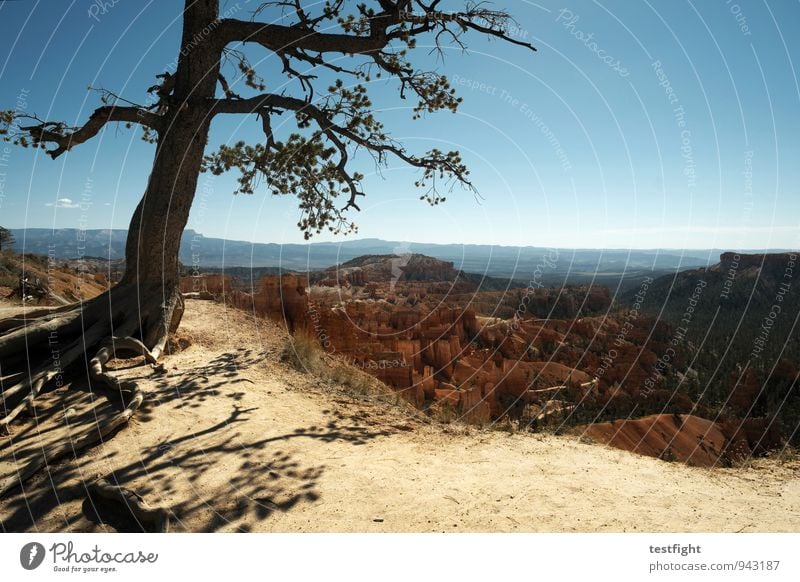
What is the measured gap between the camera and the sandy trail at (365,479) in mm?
3916

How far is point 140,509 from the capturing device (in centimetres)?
371

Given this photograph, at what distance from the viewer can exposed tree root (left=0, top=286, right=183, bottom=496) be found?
4.75 metres

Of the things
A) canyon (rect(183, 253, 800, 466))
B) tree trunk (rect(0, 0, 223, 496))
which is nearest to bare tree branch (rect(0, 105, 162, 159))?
tree trunk (rect(0, 0, 223, 496))

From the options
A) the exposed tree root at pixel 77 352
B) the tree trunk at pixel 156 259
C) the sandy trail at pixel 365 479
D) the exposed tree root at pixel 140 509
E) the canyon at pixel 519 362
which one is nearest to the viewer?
the exposed tree root at pixel 140 509

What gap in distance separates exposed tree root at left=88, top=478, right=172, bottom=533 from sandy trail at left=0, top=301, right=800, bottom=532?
0.11 m

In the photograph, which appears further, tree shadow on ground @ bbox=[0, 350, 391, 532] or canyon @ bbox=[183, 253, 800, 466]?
canyon @ bbox=[183, 253, 800, 466]

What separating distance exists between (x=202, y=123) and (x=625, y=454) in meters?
8.10

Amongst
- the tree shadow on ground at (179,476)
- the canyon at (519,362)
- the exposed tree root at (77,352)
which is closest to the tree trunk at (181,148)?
the exposed tree root at (77,352)

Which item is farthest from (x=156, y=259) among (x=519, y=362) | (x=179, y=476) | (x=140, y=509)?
(x=519, y=362)

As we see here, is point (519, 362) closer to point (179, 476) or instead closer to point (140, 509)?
point (179, 476)

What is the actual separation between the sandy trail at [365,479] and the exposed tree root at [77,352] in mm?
262

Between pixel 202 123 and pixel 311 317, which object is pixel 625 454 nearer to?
pixel 202 123

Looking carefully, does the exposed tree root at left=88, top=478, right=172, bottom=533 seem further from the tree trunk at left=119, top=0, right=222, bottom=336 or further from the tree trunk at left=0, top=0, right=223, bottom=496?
the tree trunk at left=119, top=0, right=222, bottom=336

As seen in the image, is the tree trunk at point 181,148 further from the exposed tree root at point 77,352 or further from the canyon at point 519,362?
the canyon at point 519,362
